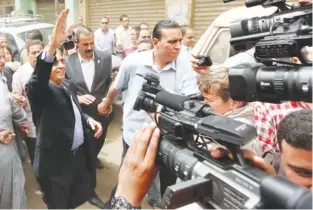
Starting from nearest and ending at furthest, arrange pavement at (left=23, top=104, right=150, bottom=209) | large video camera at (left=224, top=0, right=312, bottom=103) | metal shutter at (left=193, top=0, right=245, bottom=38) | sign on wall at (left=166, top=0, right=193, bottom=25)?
large video camera at (left=224, top=0, right=312, bottom=103), pavement at (left=23, top=104, right=150, bottom=209), metal shutter at (left=193, top=0, right=245, bottom=38), sign on wall at (left=166, top=0, right=193, bottom=25)

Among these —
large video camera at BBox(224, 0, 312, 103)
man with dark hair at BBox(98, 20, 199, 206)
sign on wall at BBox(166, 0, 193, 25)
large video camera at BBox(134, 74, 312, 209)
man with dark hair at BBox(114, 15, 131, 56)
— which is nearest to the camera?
large video camera at BBox(134, 74, 312, 209)

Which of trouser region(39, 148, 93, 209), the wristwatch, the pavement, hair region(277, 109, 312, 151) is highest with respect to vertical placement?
→ hair region(277, 109, 312, 151)

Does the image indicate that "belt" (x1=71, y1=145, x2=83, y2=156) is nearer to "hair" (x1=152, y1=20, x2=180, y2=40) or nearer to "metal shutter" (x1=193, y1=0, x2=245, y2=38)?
"hair" (x1=152, y1=20, x2=180, y2=40)

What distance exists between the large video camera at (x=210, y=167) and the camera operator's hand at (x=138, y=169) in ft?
0.12

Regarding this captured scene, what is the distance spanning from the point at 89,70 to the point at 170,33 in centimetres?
145

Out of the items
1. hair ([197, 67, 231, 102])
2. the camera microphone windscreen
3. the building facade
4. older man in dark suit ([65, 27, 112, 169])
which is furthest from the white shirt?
the building facade

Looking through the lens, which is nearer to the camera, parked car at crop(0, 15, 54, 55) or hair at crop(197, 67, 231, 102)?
hair at crop(197, 67, 231, 102)

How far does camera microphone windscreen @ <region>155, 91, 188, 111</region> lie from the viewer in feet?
4.04

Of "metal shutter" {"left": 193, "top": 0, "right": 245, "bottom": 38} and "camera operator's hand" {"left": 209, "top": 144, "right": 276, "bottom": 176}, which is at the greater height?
"metal shutter" {"left": 193, "top": 0, "right": 245, "bottom": 38}

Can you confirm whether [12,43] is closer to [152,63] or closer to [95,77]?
[95,77]

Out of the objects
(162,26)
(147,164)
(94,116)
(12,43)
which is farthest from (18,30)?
(147,164)

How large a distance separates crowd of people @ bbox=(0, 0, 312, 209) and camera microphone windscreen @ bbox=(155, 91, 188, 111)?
0.35 ft

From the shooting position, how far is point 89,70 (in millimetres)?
4160

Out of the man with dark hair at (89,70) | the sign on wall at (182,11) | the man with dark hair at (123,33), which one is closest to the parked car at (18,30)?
the man with dark hair at (123,33)
